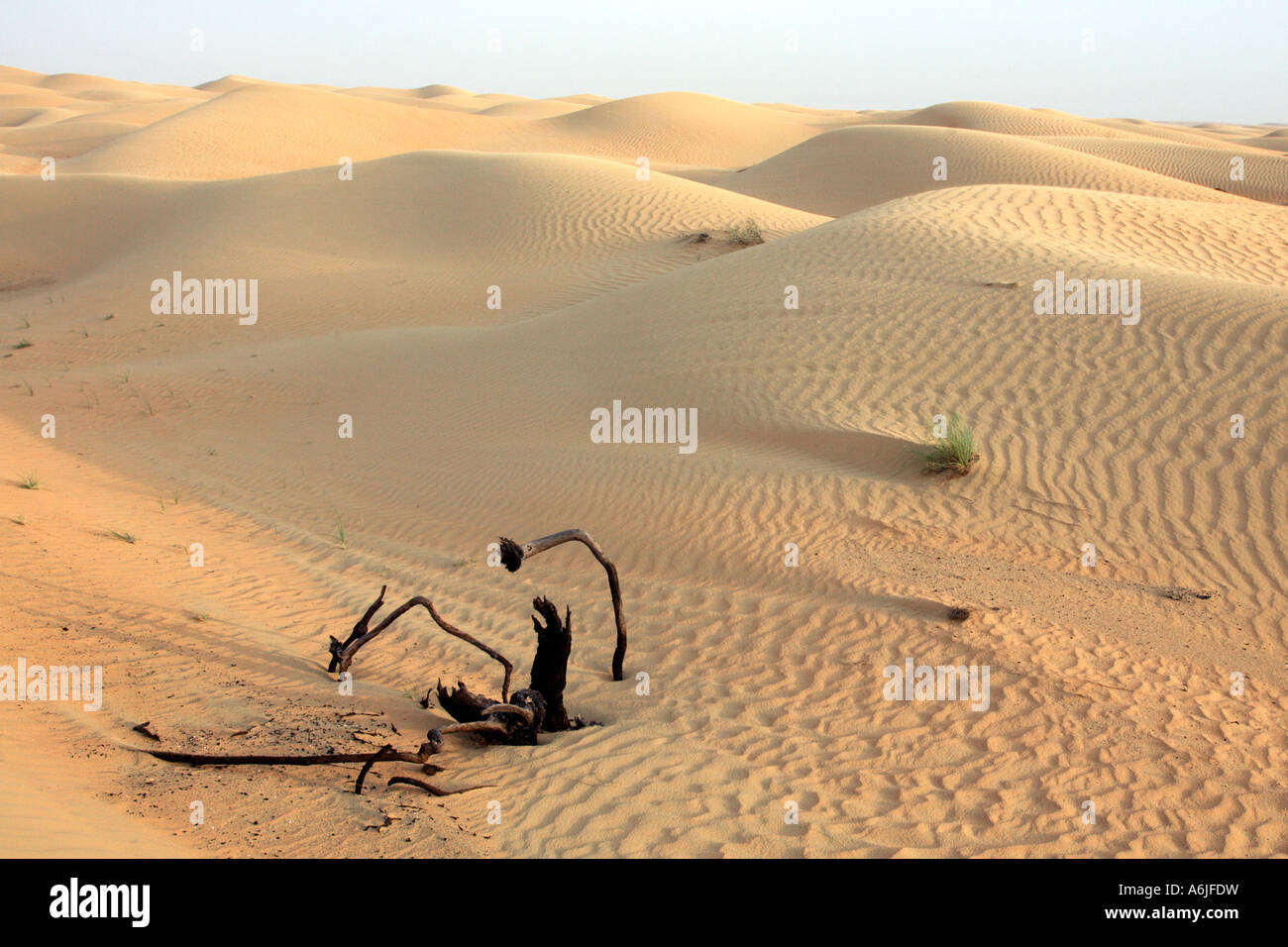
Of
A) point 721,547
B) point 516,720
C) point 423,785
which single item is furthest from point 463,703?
point 721,547

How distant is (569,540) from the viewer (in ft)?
17.4

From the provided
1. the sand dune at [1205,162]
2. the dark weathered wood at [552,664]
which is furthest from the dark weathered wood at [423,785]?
the sand dune at [1205,162]

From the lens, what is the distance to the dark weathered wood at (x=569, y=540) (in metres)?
4.30

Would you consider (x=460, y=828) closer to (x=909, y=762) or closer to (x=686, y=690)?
(x=686, y=690)

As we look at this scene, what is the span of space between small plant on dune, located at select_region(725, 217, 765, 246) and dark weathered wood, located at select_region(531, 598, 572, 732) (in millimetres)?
15389

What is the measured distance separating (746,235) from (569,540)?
609 inches

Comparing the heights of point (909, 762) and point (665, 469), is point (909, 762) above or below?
below

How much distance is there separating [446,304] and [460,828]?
15604 mm

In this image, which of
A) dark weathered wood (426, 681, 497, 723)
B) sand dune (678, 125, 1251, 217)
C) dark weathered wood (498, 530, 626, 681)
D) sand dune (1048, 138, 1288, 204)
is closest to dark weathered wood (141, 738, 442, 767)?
dark weathered wood (426, 681, 497, 723)

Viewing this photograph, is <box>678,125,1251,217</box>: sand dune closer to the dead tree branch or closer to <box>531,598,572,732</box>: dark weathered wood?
<box>531,598,572,732</box>: dark weathered wood

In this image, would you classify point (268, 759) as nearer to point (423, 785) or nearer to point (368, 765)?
Answer: point (368, 765)
